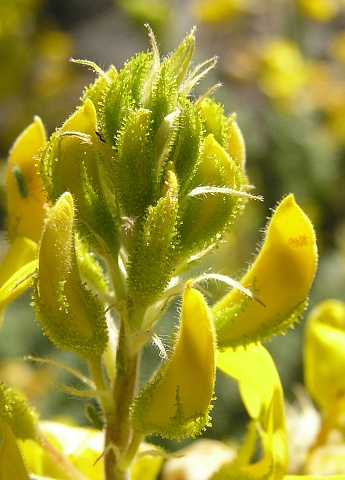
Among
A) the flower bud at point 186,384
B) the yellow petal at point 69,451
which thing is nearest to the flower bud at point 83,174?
the flower bud at point 186,384

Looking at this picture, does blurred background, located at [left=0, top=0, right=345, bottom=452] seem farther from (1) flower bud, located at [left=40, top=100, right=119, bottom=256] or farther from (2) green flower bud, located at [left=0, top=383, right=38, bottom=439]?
(1) flower bud, located at [left=40, top=100, right=119, bottom=256]

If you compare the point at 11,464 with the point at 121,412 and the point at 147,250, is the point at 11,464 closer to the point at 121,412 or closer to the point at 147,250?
the point at 121,412

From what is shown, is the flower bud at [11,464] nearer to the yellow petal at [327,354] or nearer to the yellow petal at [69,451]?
the yellow petal at [69,451]

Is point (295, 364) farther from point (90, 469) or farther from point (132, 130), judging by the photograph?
point (132, 130)

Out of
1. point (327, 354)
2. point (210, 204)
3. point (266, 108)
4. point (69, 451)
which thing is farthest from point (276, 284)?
point (266, 108)

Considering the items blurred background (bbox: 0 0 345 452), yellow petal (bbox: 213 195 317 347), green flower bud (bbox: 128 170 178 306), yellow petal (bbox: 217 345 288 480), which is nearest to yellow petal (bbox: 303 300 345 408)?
yellow petal (bbox: 217 345 288 480)
